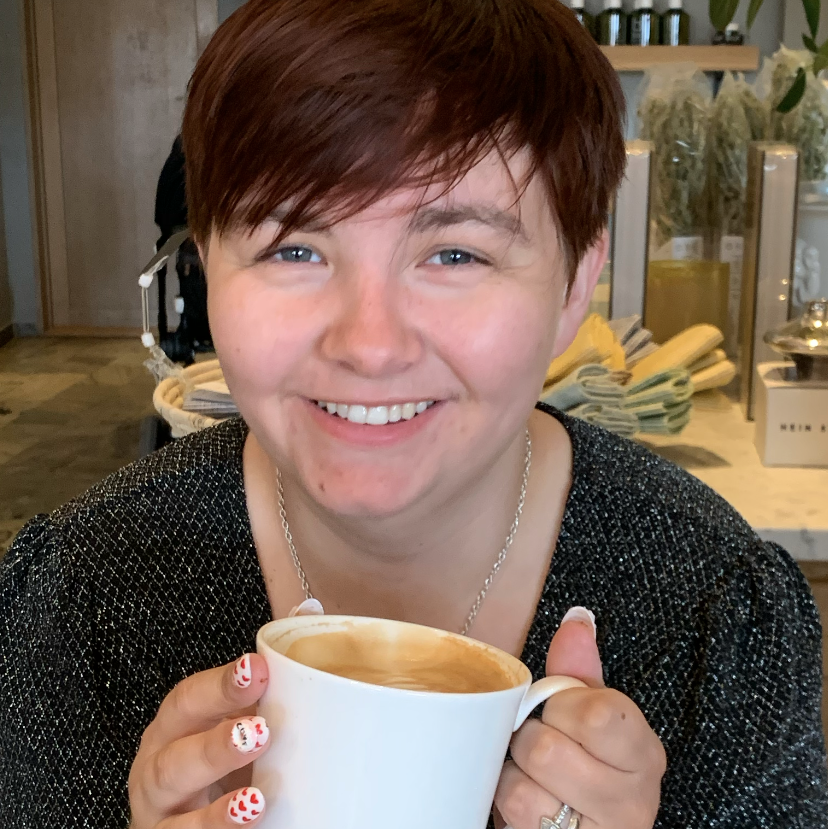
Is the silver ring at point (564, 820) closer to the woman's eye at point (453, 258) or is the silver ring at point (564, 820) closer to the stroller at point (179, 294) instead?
the woman's eye at point (453, 258)

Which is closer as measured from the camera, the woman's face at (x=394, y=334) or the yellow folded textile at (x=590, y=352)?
the woman's face at (x=394, y=334)

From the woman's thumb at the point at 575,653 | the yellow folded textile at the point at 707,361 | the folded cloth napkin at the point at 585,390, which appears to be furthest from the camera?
the yellow folded textile at the point at 707,361

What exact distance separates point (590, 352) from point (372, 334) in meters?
0.80

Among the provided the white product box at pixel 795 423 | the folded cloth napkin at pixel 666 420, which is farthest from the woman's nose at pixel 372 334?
the white product box at pixel 795 423

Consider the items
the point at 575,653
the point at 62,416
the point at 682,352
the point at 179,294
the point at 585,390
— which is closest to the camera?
the point at 575,653

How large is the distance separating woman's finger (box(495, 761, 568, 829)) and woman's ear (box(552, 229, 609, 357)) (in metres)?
0.39

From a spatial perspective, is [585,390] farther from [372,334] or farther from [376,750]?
[376,750]

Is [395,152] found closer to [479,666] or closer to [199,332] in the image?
[479,666]

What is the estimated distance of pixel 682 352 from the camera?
1.60 m

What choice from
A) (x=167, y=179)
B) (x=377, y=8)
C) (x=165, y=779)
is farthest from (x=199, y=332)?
(x=165, y=779)

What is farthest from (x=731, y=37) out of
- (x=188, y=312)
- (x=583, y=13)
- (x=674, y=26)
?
(x=188, y=312)

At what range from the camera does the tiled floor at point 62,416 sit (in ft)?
12.9

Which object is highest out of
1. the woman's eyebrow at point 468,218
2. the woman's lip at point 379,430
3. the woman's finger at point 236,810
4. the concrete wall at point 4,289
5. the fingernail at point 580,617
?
the woman's eyebrow at point 468,218

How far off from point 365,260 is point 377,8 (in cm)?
19
